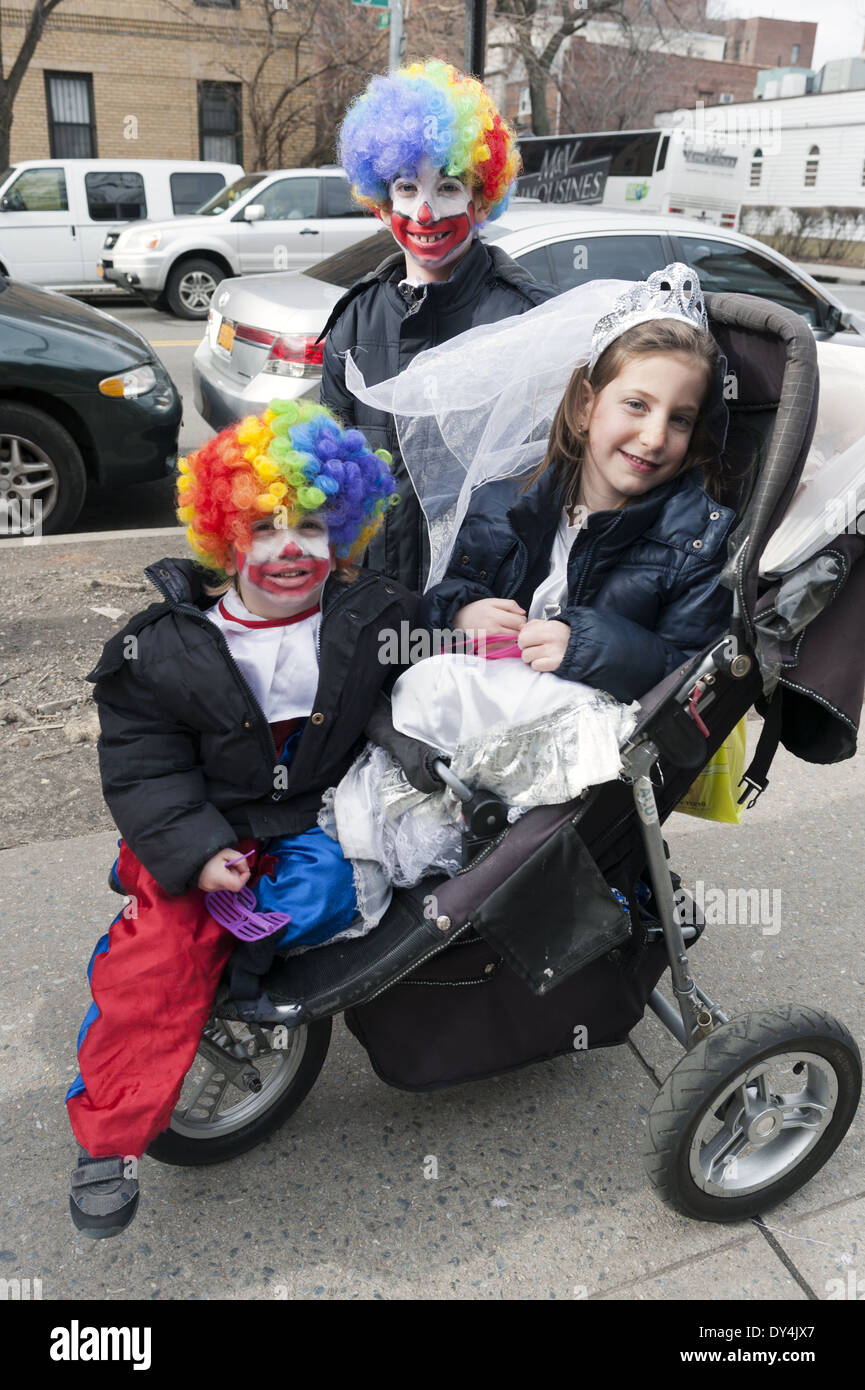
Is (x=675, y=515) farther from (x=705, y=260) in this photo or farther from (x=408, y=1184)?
(x=705, y=260)

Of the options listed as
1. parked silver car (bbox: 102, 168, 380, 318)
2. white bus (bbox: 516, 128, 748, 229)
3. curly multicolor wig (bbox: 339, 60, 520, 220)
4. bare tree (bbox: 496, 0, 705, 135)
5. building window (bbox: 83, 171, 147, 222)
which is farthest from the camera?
bare tree (bbox: 496, 0, 705, 135)

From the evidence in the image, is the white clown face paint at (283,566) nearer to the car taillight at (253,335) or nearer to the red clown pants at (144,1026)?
the red clown pants at (144,1026)

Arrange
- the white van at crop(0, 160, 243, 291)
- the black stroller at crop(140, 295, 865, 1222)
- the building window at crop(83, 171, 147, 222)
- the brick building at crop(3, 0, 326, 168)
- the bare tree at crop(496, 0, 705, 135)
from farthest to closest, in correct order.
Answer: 1. the bare tree at crop(496, 0, 705, 135)
2. the brick building at crop(3, 0, 326, 168)
3. the building window at crop(83, 171, 147, 222)
4. the white van at crop(0, 160, 243, 291)
5. the black stroller at crop(140, 295, 865, 1222)

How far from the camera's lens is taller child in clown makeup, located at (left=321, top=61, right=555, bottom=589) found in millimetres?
2639

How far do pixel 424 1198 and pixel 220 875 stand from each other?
2.87 feet

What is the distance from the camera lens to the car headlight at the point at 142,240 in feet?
45.3

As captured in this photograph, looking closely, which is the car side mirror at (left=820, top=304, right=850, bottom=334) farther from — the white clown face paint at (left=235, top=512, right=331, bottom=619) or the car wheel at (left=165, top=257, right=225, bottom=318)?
the car wheel at (left=165, top=257, right=225, bottom=318)

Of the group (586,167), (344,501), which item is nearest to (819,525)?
(344,501)

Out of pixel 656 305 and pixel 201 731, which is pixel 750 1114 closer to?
pixel 201 731

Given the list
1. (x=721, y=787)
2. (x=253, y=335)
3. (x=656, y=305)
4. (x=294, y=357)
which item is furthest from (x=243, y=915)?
(x=253, y=335)

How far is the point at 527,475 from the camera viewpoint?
2314 millimetres

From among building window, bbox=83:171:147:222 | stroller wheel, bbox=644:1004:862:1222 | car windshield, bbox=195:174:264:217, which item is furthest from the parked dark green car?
building window, bbox=83:171:147:222

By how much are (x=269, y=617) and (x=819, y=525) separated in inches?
40.1

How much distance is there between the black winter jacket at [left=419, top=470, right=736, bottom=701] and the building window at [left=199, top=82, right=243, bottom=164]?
78.5 ft
